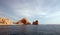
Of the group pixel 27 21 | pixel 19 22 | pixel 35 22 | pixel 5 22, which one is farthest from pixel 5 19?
pixel 35 22

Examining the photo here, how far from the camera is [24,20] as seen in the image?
15400cm

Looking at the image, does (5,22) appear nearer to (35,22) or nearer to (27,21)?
(27,21)

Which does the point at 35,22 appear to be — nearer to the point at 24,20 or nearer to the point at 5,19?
the point at 24,20

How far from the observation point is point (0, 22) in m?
144

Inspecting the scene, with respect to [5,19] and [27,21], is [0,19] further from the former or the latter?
[27,21]

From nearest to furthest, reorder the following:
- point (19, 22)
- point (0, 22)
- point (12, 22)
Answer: point (0, 22), point (19, 22), point (12, 22)

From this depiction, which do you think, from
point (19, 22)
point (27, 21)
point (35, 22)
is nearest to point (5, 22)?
point (19, 22)

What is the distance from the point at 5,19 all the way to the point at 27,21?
31.9 meters

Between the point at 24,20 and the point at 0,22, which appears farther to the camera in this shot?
the point at 24,20

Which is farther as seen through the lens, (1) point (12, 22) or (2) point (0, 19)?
(1) point (12, 22)

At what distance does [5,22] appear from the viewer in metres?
151

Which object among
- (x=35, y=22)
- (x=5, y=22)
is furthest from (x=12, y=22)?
(x=35, y=22)

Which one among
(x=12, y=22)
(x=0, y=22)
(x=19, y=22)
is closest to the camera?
(x=0, y=22)

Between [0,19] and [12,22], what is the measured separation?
33.3m
